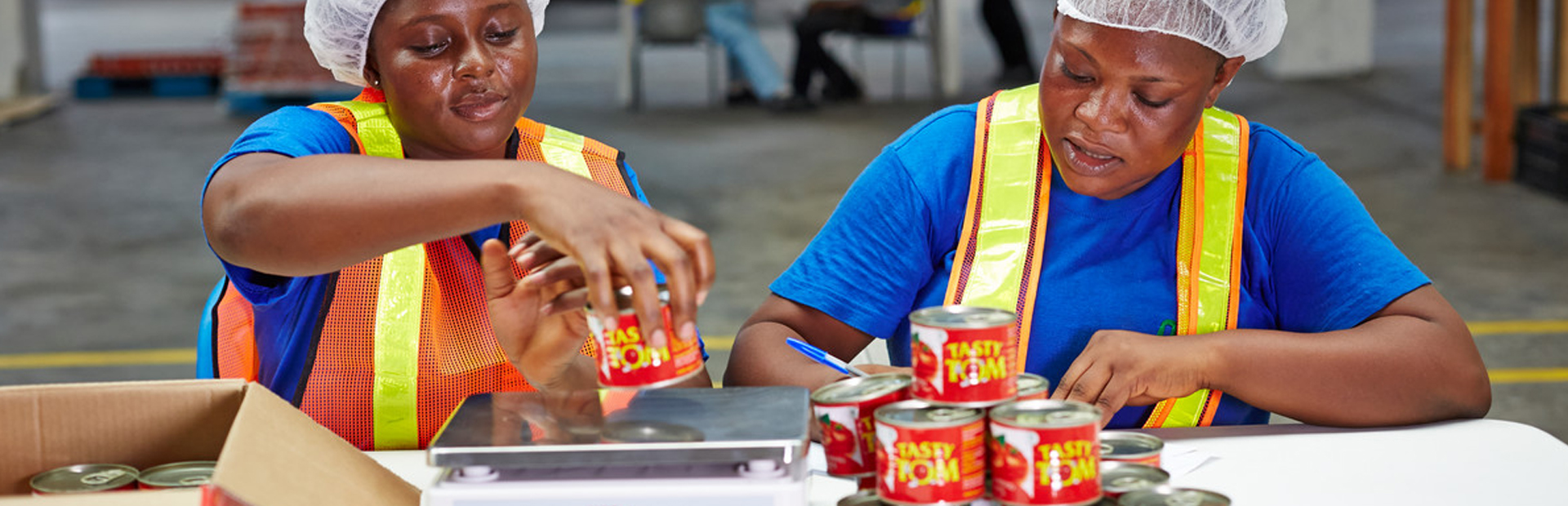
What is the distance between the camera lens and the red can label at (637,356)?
152 cm

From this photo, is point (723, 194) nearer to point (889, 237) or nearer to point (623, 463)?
point (889, 237)

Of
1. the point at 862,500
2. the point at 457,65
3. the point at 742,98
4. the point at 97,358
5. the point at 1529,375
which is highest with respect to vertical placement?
the point at 457,65

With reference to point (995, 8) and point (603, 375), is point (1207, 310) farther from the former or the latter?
point (995, 8)

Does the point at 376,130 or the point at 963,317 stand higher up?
the point at 376,130

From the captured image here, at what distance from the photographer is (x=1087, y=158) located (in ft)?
7.21

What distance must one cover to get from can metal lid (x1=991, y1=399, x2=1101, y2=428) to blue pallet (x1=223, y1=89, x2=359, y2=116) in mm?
9708

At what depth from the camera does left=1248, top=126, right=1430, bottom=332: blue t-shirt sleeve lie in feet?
7.08

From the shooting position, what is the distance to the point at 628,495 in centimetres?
145

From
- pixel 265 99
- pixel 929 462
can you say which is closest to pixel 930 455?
pixel 929 462

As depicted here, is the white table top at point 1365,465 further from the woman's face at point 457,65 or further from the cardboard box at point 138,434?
the woman's face at point 457,65

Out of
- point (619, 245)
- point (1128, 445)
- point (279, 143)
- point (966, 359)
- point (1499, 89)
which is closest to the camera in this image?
point (619, 245)

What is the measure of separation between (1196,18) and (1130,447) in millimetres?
681

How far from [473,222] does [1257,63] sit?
11.7m

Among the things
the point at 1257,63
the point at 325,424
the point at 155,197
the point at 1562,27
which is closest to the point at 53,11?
the point at 155,197
